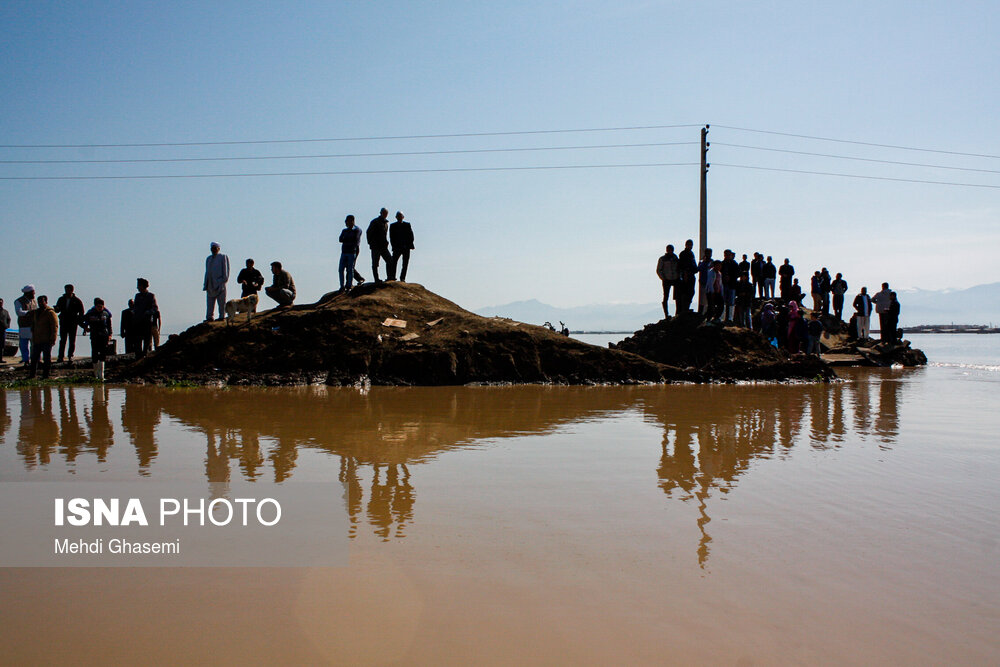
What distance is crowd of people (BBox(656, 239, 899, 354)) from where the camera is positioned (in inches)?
777

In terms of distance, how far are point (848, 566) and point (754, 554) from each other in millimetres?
478

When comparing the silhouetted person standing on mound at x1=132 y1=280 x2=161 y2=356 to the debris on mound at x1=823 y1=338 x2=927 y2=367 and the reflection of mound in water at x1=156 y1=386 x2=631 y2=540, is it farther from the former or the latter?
the debris on mound at x1=823 y1=338 x2=927 y2=367

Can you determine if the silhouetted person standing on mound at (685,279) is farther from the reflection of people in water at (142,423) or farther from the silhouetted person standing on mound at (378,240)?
the reflection of people in water at (142,423)

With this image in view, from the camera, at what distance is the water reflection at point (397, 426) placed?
630 cm

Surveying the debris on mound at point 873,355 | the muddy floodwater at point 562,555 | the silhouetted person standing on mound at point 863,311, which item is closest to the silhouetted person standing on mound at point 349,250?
the muddy floodwater at point 562,555

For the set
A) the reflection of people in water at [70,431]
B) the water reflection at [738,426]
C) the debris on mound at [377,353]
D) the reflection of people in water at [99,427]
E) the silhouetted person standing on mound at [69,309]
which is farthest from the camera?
the silhouetted person standing on mound at [69,309]

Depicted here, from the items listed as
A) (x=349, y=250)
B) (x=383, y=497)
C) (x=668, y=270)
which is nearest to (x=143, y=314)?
(x=349, y=250)

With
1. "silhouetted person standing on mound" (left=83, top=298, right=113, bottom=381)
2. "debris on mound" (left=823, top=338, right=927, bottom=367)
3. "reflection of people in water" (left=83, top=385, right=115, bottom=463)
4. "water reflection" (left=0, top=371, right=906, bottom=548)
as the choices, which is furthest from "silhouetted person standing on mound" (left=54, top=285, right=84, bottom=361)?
"debris on mound" (left=823, top=338, right=927, bottom=367)

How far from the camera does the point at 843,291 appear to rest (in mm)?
29938

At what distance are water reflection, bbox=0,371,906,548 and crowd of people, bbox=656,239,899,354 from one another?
487 cm

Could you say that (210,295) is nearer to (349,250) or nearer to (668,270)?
(349,250)

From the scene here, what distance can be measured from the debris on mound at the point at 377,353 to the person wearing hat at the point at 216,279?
1.80 ft

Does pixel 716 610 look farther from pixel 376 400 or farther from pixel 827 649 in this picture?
pixel 376 400

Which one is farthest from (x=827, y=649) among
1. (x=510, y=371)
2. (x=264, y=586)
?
(x=510, y=371)
